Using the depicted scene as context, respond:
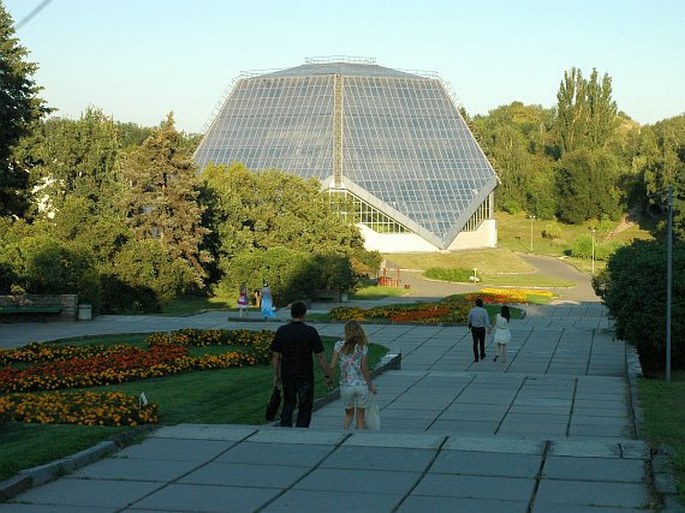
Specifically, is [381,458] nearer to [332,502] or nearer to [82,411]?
[332,502]

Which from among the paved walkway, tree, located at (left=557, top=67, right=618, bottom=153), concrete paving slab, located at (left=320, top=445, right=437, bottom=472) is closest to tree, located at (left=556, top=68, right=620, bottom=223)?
tree, located at (left=557, top=67, right=618, bottom=153)

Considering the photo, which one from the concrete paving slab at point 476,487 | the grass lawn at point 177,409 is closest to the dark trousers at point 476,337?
the grass lawn at point 177,409

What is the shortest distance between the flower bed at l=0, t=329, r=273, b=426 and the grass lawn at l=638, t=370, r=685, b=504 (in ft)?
17.5

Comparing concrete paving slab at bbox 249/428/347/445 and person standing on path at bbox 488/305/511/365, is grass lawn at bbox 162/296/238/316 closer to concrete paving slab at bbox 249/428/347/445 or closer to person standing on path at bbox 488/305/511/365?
person standing on path at bbox 488/305/511/365

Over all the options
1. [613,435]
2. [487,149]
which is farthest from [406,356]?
[487,149]

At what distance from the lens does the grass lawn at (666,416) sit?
984 cm

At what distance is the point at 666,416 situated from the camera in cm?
1423

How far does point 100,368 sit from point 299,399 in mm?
6640

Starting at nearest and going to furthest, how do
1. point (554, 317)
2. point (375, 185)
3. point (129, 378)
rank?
1. point (129, 378)
2. point (554, 317)
3. point (375, 185)

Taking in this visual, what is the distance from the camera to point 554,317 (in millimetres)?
39594

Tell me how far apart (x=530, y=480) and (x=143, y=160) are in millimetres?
44258

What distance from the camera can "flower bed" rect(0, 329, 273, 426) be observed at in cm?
1205

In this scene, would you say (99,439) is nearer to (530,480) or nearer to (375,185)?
(530,480)

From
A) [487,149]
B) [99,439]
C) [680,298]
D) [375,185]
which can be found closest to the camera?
[99,439]
